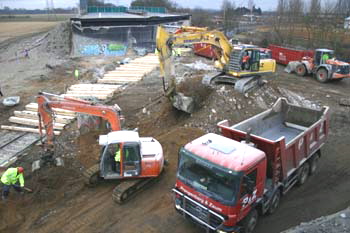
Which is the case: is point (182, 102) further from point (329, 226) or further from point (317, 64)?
point (317, 64)

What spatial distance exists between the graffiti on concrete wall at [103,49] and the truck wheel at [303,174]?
85.9ft

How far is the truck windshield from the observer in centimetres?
743

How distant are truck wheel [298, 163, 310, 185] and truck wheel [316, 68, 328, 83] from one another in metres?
15.1

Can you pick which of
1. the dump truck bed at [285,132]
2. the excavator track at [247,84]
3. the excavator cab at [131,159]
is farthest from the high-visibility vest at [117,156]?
the excavator track at [247,84]

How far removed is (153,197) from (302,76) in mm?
20243

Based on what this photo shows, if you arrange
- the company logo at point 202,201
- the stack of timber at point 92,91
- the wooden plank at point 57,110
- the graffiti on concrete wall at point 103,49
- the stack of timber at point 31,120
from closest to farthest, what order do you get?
the company logo at point 202,201 → the stack of timber at point 31,120 → the stack of timber at point 92,91 → the wooden plank at point 57,110 → the graffiti on concrete wall at point 103,49

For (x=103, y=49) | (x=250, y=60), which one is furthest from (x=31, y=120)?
(x=103, y=49)

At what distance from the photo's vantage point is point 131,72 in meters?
25.1

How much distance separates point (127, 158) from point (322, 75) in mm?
19253

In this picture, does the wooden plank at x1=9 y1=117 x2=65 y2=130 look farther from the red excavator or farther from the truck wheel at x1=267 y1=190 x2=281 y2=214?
the truck wheel at x1=267 y1=190 x2=281 y2=214

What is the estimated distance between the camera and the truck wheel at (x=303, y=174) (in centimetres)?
1091

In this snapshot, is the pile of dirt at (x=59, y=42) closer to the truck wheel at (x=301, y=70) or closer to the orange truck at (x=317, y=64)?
the orange truck at (x=317, y=64)

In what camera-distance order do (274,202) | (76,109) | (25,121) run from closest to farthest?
1. (274,202)
2. (76,109)
3. (25,121)

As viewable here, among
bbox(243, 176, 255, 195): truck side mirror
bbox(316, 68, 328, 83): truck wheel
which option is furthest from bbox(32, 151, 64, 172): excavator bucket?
bbox(316, 68, 328, 83): truck wheel
